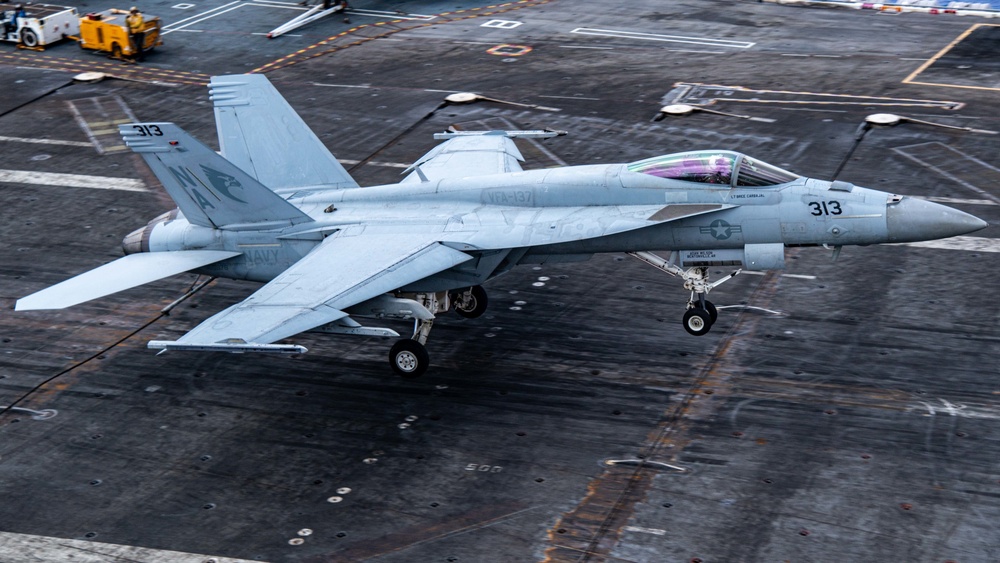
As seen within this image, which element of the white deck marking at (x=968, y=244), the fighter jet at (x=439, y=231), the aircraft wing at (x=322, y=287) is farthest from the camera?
the white deck marking at (x=968, y=244)

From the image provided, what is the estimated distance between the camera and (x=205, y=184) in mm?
24766

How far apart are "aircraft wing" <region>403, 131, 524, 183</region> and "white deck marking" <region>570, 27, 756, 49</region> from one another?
18.2 meters

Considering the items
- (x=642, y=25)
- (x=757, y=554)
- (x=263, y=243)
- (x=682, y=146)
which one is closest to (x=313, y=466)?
(x=263, y=243)

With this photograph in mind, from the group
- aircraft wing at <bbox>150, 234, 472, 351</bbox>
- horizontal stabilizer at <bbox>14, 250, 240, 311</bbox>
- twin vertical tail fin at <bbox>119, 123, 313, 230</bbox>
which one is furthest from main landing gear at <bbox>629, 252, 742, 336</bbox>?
horizontal stabilizer at <bbox>14, 250, 240, 311</bbox>

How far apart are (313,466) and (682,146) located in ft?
60.3

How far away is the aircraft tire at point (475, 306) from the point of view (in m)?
26.1

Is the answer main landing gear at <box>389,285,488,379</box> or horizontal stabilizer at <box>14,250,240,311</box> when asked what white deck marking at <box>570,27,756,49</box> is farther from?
horizontal stabilizer at <box>14,250,240,311</box>

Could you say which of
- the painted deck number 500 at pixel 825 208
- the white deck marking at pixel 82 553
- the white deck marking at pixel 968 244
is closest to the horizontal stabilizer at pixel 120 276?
the white deck marking at pixel 82 553

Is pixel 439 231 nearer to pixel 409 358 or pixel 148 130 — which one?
pixel 409 358

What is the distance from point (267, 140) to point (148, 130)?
3.68 m

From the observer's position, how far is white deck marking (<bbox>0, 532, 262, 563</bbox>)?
728 inches

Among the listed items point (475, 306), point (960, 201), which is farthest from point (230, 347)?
point (960, 201)

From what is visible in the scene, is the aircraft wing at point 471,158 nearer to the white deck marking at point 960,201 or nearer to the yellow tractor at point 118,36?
the white deck marking at point 960,201

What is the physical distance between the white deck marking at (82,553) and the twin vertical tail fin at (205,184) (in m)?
8.17
